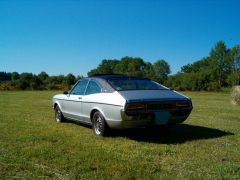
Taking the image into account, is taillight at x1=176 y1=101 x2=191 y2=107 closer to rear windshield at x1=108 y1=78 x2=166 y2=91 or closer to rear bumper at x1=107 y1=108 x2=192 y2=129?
rear bumper at x1=107 y1=108 x2=192 y2=129

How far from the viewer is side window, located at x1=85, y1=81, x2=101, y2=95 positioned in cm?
877

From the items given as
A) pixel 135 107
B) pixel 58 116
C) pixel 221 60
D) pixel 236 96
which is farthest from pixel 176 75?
pixel 135 107

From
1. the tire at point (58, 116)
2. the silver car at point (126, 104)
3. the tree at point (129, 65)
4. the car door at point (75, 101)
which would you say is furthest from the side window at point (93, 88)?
the tree at point (129, 65)

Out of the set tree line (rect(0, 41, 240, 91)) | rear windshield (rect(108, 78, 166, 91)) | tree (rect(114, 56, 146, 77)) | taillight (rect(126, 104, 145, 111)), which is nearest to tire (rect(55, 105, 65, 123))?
rear windshield (rect(108, 78, 166, 91))

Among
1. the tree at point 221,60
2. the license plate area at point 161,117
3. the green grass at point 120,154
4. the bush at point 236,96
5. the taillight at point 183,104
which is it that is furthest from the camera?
the tree at point 221,60

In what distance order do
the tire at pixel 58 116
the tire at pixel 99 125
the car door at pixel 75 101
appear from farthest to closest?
the tire at pixel 58 116 < the car door at pixel 75 101 < the tire at pixel 99 125

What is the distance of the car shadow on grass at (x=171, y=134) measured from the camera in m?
8.02

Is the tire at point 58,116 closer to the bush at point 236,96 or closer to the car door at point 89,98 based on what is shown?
the car door at point 89,98

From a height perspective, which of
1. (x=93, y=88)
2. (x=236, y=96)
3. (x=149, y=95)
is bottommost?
(x=236, y=96)

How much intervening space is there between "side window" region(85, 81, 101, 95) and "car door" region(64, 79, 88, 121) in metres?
0.30

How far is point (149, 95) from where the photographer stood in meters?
7.81

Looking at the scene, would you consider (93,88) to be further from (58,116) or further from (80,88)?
(58,116)

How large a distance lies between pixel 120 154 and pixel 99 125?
84.8 inches

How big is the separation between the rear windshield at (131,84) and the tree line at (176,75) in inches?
1911
